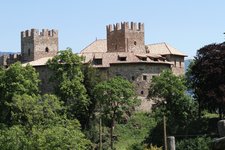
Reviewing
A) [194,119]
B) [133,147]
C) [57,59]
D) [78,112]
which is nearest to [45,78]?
[57,59]

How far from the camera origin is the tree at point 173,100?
54362 mm

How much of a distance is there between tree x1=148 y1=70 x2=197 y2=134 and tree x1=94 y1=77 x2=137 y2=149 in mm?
2643

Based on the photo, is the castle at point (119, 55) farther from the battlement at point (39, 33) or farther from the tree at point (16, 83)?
the tree at point (16, 83)

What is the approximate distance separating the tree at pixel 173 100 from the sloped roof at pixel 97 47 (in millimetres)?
15539

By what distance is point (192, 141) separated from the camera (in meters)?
41.4

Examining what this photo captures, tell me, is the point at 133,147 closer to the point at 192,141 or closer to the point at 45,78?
the point at 192,141

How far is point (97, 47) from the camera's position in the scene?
249ft

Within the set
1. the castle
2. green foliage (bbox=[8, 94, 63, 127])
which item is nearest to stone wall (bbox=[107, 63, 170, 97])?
the castle

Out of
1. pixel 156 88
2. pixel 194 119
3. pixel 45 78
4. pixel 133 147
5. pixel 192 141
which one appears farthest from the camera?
pixel 45 78

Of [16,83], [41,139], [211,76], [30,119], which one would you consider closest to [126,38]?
[16,83]

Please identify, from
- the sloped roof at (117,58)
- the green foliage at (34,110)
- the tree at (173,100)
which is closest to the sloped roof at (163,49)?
the sloped roof at (117,58)

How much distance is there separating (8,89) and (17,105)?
25.5 feet

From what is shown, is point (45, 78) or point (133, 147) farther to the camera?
point (45, 78)

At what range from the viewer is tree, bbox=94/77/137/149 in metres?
57.1
